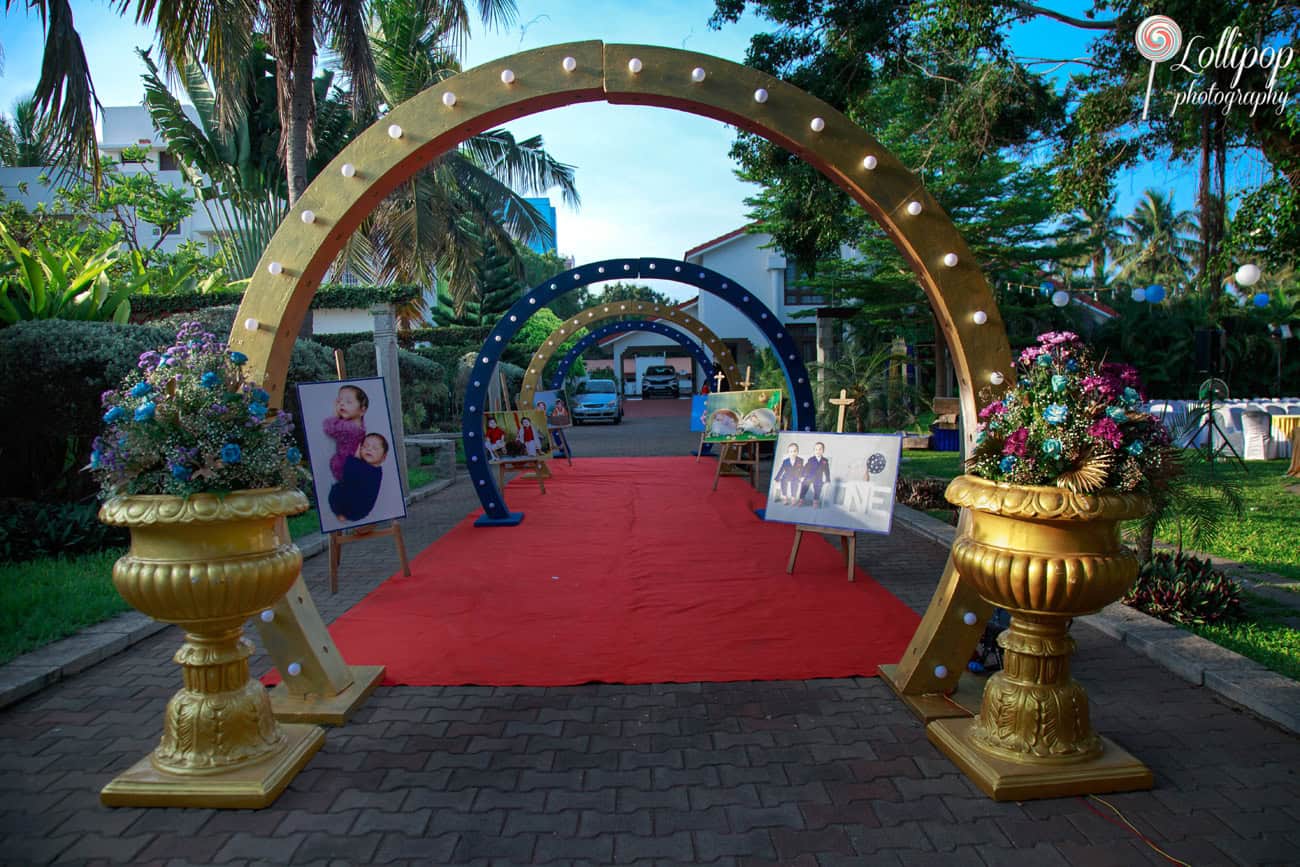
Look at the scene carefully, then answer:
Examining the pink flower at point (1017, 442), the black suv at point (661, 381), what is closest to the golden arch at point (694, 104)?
the pink flower at point (1017, 442)

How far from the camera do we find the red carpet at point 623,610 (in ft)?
13.8

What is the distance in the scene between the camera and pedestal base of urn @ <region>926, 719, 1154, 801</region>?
2826 millimetres

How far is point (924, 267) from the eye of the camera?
363 centimetres

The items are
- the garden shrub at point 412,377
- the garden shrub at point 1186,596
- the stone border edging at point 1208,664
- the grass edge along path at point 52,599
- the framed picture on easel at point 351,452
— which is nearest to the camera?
the stone border edging at point 1208,664

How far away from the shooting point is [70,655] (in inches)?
167

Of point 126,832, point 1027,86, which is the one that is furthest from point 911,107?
point 126,832

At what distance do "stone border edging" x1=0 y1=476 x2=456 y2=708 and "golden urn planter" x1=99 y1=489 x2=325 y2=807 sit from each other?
1093 millimetres

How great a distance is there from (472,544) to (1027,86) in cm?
761

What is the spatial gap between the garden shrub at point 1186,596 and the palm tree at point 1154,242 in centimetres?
4182

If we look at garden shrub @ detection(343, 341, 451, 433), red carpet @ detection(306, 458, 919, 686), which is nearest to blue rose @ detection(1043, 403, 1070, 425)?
red carpet @ detection(306, 458, 919, 686)

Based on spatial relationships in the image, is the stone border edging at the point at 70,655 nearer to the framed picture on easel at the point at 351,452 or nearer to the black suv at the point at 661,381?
the framed picture on easel at the point at 351,452

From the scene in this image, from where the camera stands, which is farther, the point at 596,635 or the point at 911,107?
the point at 911,107

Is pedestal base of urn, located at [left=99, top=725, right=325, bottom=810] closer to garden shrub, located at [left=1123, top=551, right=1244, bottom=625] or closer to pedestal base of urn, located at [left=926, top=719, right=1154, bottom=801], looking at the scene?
pedestal base of urn, located at [left=926, top=719, right=1154, bottom=801]

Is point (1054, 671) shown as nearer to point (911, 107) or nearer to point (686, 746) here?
point (686, 746)
